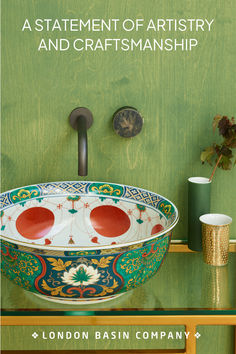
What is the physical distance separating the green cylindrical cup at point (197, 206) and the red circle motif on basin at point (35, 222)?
0.34m

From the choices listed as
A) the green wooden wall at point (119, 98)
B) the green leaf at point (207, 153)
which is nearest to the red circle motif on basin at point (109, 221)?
the green wooden wall at point (119, 98)

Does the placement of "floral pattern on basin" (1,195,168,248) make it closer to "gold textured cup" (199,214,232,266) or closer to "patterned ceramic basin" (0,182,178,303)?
"patterned ceramic basin" (0,182,178,303)

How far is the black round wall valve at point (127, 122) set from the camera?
1157 millimetres

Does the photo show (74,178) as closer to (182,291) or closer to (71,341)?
(182,291)

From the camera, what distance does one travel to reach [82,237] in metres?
1.13

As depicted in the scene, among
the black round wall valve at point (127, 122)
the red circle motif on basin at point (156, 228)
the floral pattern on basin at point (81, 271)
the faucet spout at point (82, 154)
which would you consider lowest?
the floral pattern on basin at point (81, 271)

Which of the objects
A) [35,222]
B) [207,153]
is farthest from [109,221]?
[207,153]

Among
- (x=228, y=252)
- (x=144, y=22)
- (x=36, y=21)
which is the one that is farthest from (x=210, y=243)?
(x=36, y=21)

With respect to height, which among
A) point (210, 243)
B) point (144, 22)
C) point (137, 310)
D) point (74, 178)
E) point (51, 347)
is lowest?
point (51, 347)

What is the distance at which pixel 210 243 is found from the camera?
1.07m

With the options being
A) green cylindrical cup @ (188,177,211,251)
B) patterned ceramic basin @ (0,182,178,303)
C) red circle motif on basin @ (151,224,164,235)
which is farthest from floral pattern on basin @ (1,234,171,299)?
green cylindrical cup @ (188,177,211,251)

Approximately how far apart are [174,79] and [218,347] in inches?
31.2

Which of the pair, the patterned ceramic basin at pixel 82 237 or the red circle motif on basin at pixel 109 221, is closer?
the patterned ceramic basin at pixel 82 237

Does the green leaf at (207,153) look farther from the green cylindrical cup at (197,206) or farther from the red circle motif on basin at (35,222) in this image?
the red circle motif on basin at (35,222)
